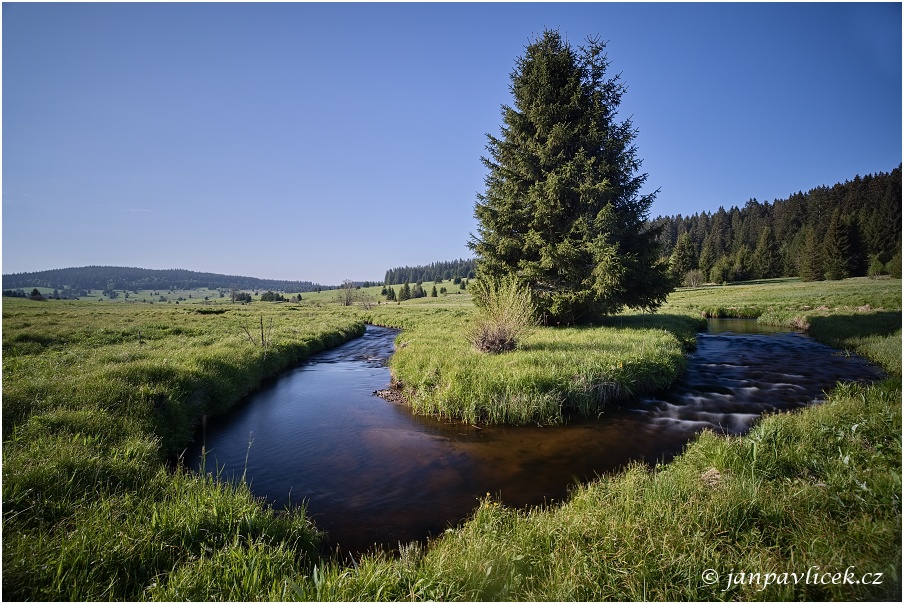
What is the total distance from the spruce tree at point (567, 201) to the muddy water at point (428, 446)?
223 inches

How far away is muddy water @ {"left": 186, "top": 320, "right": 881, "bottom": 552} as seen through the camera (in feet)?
Result: 20.2

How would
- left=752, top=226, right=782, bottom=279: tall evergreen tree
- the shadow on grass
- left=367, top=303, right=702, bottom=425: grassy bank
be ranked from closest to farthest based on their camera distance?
left=367, top=303, right=702, bottom=425: grassy bank → the shadow on grass → left=752, top=226, right=782, bottom=279: tall evergreen tree

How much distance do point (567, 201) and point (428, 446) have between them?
14.5 metres

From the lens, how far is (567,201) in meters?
18.2

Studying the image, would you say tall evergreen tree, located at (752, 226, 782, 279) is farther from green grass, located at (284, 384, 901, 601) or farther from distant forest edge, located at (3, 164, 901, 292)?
green grass, located at (284, 384, 901, 601)

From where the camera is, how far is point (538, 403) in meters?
9.43

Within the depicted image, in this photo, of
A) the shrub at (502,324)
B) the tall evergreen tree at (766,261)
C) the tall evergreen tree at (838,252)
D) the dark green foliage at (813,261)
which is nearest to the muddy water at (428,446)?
the shrub at (502,324)

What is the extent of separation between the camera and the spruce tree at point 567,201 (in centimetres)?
1711

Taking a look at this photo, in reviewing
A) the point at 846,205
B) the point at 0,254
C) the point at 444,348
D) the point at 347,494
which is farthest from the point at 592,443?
the point at 846,205

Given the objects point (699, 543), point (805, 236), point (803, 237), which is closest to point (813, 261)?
point (805, 236)

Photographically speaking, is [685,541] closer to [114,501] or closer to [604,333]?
[114,501]

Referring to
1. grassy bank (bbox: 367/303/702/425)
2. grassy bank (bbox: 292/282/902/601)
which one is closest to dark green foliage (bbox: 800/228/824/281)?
grassy bank (bbox: 367/303/702/425)

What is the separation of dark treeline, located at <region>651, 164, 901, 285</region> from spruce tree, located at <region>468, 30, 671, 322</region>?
355 centimetres

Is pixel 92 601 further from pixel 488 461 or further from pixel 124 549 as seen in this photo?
pixel 488 461
